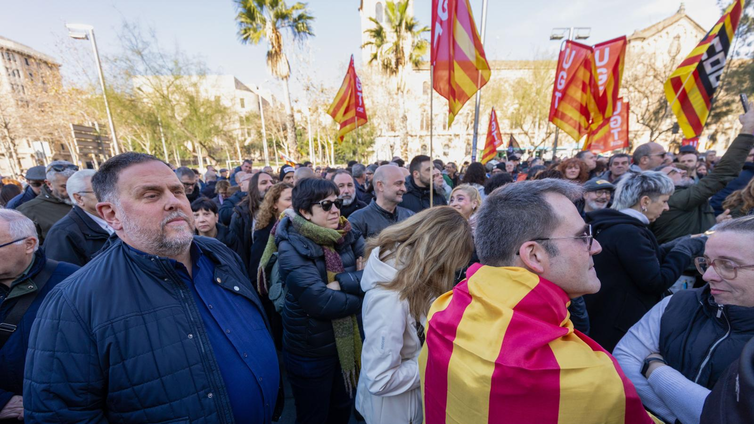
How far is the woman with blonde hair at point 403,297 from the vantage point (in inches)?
65.5

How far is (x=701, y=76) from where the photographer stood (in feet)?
16.5

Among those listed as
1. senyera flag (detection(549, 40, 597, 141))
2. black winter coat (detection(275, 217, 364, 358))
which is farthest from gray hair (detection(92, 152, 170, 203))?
senyera flag (detection(549, 40, 597, 141))

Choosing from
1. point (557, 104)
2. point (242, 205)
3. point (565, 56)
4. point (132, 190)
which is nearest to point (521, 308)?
point (132, 190)

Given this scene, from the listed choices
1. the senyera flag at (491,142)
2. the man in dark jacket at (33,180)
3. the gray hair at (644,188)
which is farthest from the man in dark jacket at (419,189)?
the senyera flag at (491,142)

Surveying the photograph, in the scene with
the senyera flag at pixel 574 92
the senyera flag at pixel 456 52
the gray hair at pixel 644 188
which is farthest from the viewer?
the senyera flag at pixel 574 92

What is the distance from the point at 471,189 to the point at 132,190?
3.05 meters

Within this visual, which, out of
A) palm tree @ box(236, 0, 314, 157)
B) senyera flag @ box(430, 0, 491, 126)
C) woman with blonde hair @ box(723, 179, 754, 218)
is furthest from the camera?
palm tree @ box(236, 0, 314, 157)

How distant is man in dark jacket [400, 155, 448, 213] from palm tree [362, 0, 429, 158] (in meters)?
17.2

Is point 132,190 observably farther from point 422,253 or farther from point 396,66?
point 396,66

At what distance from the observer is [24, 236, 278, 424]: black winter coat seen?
120cm

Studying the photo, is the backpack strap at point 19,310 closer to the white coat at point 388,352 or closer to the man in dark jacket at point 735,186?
the white coat at point 388,352

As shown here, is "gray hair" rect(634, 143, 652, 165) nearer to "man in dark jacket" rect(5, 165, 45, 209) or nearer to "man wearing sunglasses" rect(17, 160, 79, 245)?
"man wearing sunglasses" rect(17, 160, 79, 245)

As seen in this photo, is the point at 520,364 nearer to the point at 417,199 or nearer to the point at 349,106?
the point at 417,199

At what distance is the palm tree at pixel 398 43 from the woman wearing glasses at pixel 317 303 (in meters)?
19.7
